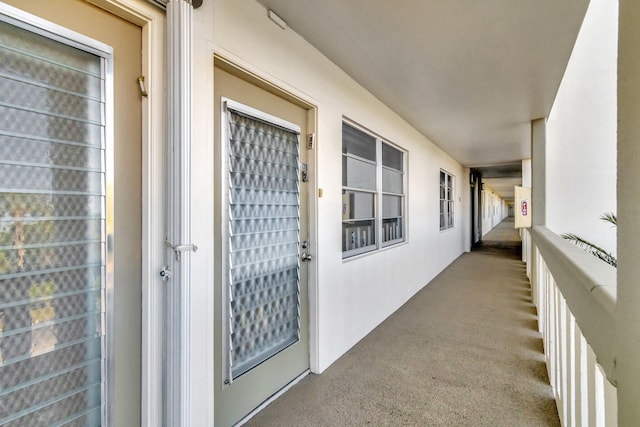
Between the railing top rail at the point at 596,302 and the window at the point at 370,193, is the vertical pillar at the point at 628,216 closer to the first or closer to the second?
the railing top rail at the point at 596,302

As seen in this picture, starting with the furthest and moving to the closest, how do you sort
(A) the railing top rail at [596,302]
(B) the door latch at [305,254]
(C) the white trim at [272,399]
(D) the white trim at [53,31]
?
(B) the door latch at [305,254] → (C) the white trim at [272,399] → (D) the white trim at [53,31] → (A) the railing top rail at [596,302]

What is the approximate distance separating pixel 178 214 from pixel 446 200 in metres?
6.65

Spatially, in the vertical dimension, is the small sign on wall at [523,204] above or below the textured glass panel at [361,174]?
below

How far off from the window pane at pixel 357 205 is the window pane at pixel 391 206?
1.19 feet

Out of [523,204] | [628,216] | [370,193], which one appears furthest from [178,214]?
[523,204]

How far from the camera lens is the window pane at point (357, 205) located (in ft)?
9.62

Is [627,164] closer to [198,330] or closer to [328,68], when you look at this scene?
[198,330]

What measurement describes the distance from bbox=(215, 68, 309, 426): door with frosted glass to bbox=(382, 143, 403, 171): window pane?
1705 millimetres

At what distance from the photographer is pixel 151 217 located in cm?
139

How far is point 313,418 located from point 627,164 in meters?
2.06

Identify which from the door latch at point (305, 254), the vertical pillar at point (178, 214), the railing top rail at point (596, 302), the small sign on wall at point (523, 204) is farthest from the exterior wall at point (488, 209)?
the vertical pillar at point (178, 214)

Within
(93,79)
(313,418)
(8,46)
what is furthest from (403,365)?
(8,46)

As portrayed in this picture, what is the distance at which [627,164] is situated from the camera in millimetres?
599

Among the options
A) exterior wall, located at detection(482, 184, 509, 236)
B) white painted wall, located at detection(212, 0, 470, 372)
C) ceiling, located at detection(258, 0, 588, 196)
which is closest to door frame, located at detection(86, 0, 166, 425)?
white painted wall, located at detection(212, 0, 470, 372)
